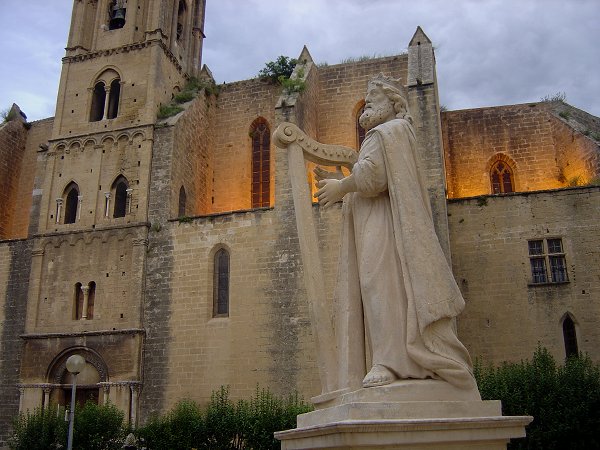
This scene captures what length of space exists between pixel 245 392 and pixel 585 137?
13.9 meters

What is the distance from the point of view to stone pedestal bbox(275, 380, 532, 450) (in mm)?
3379

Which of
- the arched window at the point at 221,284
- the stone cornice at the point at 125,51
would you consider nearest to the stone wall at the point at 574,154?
the arched window at the point at 221,284

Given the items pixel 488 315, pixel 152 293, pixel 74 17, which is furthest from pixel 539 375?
pixel 74 17

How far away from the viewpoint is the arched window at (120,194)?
72.9ft

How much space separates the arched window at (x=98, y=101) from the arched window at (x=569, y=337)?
55.7ft

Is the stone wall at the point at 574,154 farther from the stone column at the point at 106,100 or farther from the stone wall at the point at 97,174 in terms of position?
the stone column at the point at 106,100

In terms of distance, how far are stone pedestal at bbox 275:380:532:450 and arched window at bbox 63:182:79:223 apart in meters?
20.2

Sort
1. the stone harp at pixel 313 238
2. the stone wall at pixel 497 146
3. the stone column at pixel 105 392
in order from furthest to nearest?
the stone wall at pixel 497 146 < the stone column at pixel 105 392 < the stone harp at pixel 313 238

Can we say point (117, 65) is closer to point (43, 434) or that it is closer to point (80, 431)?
point (43, 434)

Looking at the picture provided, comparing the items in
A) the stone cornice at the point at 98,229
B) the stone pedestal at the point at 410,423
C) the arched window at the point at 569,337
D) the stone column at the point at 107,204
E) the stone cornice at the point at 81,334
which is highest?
the stone column at the point at 107,204

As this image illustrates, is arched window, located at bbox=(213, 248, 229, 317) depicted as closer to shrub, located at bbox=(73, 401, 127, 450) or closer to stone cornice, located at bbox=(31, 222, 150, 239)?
stone cornice, located at bbox=(31, 222, 150, 239)

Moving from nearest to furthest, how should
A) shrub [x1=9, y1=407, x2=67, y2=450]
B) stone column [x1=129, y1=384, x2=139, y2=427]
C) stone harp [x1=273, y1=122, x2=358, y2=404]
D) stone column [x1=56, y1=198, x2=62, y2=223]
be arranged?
stone harp [x1=273, y1=122, x2=358, y2=404]
shrub [x1=9, y1=407, x2=67, y2=450]
stone column [x1=129, y1=384, x2=139, y2=427]
stone column [x1=56, y1=198, x2=62, y2=223]

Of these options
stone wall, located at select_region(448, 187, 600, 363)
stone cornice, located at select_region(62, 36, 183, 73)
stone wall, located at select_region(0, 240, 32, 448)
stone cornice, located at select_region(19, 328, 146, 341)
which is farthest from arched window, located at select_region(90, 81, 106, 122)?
stone wall, located at select_region(448, 187, 600, 363)

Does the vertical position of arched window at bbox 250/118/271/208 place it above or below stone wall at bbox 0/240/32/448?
above
